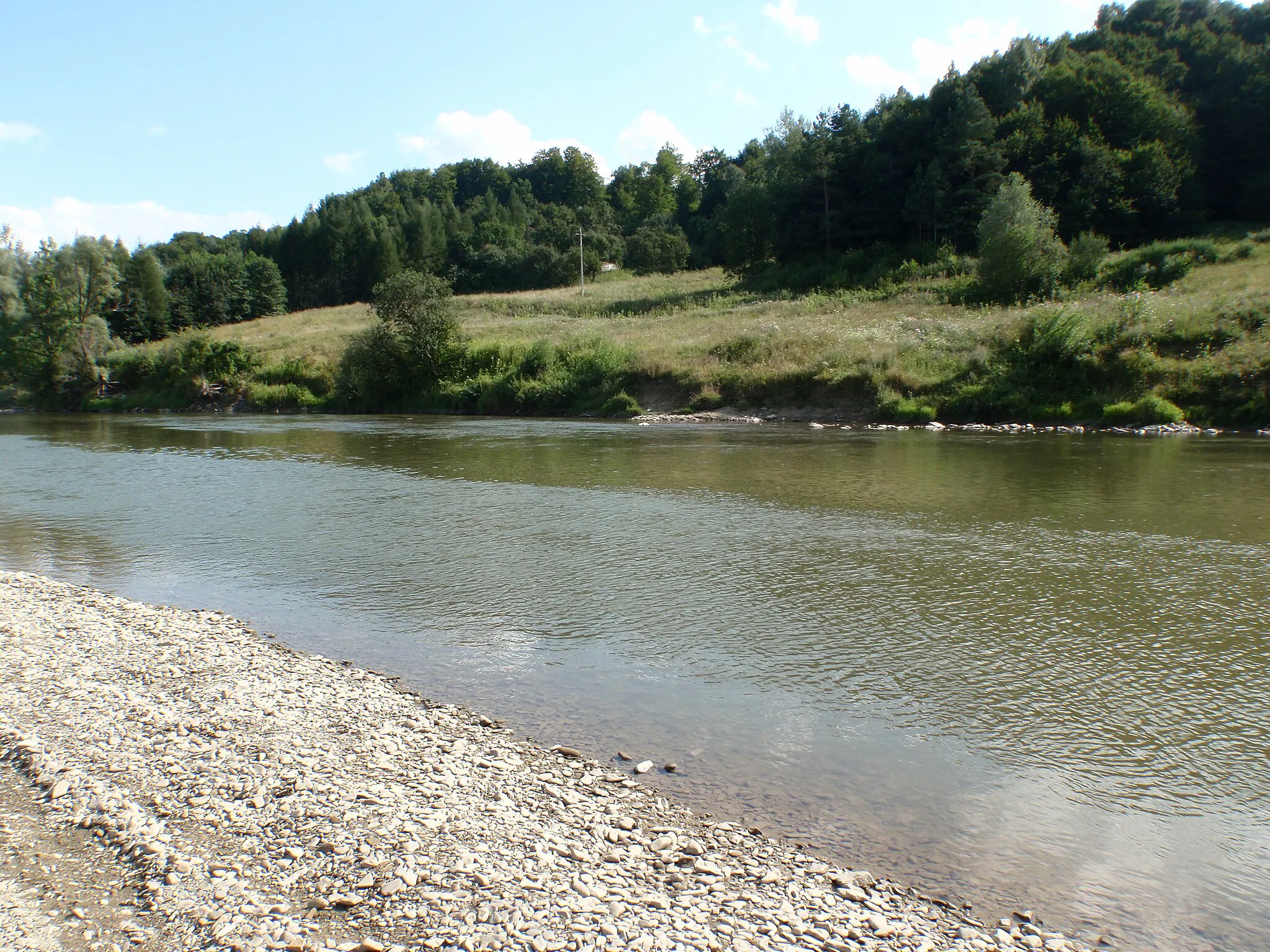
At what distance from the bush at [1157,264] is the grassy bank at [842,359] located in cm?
83

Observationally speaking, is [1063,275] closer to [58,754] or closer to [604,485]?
[604,485]

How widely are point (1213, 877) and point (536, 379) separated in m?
44.7

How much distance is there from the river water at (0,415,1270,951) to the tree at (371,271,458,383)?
29.2 m

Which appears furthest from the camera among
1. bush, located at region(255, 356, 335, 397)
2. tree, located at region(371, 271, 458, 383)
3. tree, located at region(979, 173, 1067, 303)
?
bush, located at region(255, 356, 335, 397)

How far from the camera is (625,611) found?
10938mm

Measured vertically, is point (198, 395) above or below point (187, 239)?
below

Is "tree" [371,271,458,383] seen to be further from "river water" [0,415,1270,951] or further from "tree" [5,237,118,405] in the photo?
"river water" [0,415,1270,951]

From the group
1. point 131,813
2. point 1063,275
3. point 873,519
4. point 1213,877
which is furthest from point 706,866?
point 1063,275

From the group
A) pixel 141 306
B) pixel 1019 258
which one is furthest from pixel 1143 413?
pixel 141 306

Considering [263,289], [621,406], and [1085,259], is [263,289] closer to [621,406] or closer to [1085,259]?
[621,406]

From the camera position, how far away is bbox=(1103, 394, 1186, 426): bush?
103 feet

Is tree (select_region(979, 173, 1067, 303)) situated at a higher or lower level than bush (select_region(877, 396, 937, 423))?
higher

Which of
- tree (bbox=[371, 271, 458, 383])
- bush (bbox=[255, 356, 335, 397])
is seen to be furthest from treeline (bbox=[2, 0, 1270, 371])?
bush (bbox=[255, 356, 335, 397])

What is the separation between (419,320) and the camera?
5244 cm
